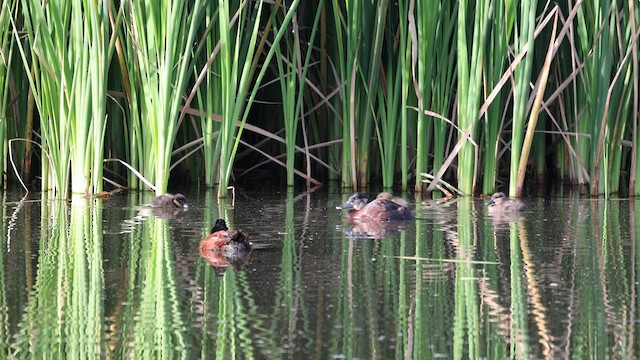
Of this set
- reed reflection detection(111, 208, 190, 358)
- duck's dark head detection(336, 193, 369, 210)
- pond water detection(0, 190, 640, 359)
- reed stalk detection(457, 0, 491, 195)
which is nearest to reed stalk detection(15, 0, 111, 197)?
pond water detection(0, 190, 640, 359)

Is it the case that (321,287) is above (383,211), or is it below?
below

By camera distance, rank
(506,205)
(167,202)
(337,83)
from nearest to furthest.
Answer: (506,205) < (167,202) < (337,83)

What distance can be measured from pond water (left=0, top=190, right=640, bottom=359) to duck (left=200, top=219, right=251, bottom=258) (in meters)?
0.09

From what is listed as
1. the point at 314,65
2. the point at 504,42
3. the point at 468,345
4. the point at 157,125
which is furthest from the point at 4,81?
the point at 468,345

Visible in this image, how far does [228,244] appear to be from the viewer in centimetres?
638

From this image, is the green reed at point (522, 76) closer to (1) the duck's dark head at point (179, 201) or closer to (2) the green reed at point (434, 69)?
(2) the green reed at point (434, 69)

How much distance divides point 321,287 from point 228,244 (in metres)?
1.01

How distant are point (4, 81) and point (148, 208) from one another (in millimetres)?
2263

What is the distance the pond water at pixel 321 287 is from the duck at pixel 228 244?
91mm

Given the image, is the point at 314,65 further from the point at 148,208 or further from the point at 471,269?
the point at 471,269

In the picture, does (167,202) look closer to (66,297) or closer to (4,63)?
(4,63)

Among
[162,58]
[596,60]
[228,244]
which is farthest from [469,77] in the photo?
[228,244]

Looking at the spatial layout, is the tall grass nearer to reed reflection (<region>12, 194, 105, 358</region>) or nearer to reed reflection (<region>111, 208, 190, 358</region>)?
reed reflection (<region>12, 194, 105, 358</region>)

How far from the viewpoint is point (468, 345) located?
4.41 meters
